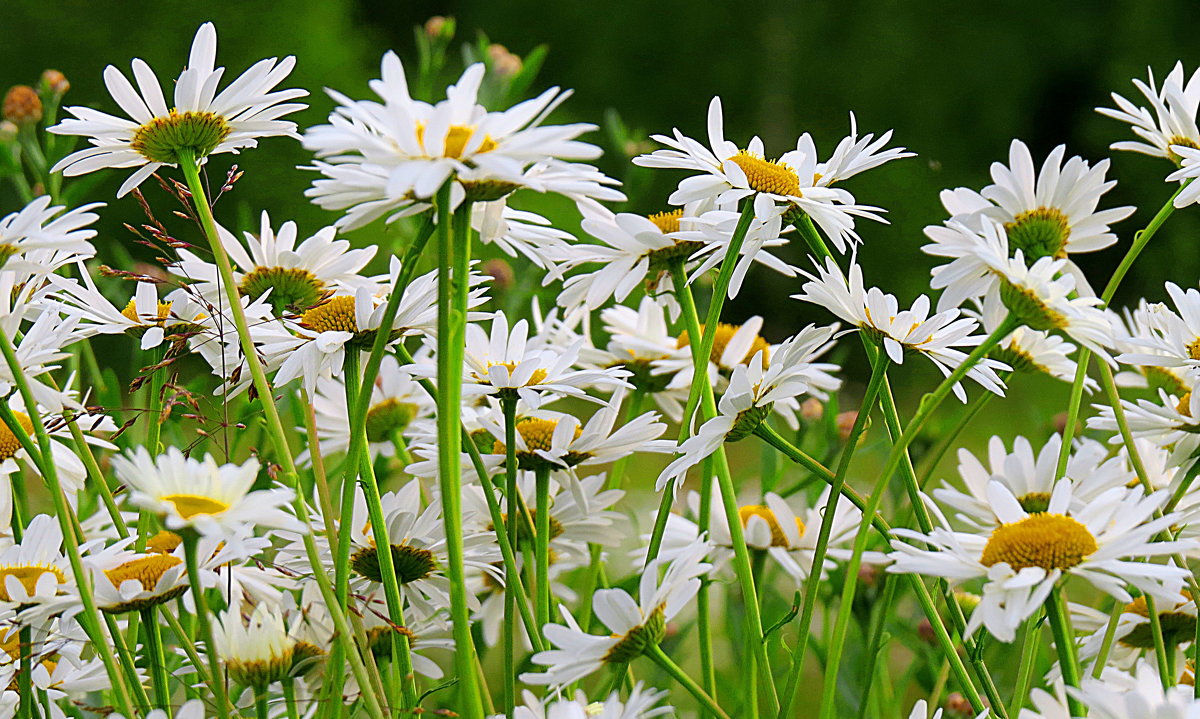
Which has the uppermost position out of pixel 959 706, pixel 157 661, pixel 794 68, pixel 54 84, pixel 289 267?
pixel 794 68

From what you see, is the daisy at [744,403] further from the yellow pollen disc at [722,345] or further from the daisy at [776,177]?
the yellow pollen disc at [722,345]

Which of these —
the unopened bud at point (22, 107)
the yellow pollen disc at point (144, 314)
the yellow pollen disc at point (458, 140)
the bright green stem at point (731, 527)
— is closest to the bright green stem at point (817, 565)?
the bright green stem at point (731, 527)

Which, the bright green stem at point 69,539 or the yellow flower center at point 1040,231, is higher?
the yellow flower center at point 1040,231

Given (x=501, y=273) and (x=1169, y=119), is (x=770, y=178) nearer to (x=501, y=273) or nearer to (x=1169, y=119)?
(x=1169, y=119)

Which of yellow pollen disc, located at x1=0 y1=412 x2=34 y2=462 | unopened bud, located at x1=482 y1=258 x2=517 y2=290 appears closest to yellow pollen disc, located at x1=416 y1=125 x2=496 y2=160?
yellow pollen disc, located at x1=0 y1=412 x2=34 y2=462

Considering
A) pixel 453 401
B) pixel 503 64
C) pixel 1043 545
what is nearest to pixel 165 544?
pixel 453 401

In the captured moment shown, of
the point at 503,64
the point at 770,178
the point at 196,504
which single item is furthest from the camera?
the point at 503,64

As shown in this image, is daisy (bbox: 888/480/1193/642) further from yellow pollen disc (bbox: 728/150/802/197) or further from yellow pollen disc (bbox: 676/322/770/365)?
yellow pollen disc (bbox: 676/322/770/365)
